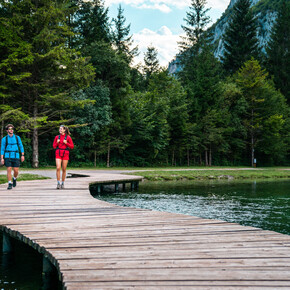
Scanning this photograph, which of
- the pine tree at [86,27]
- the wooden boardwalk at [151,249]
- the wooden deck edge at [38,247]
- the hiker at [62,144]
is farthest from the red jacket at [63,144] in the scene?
the pine tree at [86,27]

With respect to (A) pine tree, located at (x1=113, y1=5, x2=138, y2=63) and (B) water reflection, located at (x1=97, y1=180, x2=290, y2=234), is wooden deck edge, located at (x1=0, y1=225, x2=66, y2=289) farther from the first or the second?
(A) pine tree, located at (x1=113, y1=5, x2=138, y2=63)

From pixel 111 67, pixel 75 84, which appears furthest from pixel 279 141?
pixel 75 84

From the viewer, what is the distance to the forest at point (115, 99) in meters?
27.7

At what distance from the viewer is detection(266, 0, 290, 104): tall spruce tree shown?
2397 inches

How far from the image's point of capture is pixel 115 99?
115 feet

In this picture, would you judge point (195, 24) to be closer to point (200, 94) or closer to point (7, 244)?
point (200, 94)

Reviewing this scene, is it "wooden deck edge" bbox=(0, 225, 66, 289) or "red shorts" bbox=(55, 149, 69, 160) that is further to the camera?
"red shorts" bbox=(55, 149, 69, 160)

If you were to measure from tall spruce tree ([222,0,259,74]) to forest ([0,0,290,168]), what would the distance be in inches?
301

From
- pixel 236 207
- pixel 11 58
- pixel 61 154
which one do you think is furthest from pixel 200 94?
pixel 61 154

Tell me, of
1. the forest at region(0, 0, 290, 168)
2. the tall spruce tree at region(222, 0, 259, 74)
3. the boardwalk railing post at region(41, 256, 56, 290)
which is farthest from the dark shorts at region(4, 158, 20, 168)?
the tall spruce tree at region(222, 0, 259, 74)

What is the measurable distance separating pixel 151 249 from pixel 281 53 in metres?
68.3

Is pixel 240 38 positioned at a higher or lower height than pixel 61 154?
higher

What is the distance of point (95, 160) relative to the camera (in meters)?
33.7

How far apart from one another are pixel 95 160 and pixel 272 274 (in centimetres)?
3129
